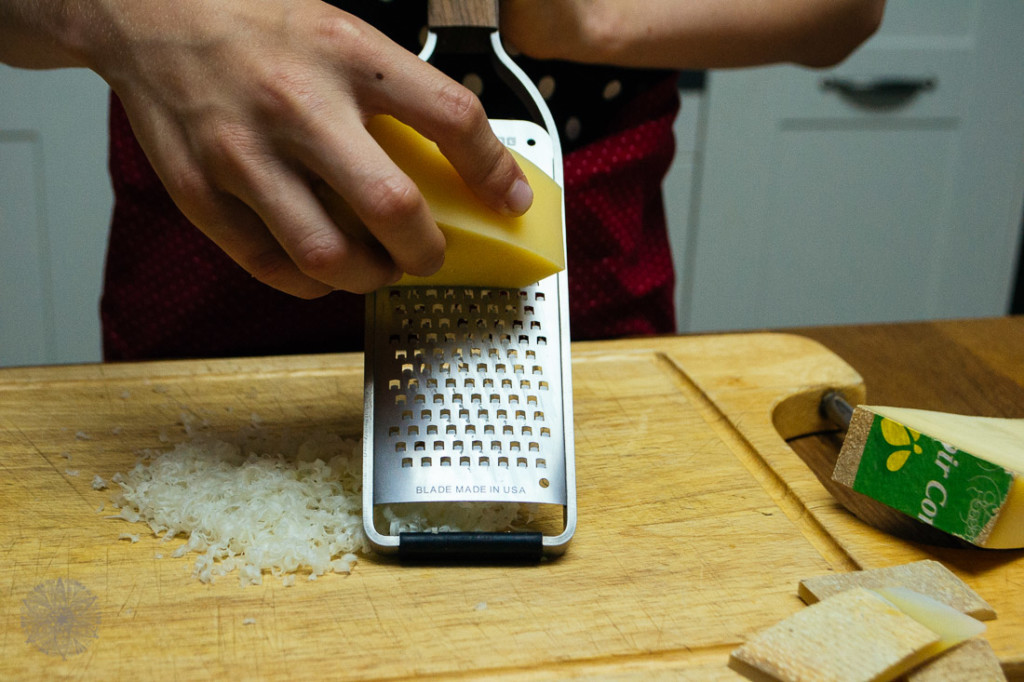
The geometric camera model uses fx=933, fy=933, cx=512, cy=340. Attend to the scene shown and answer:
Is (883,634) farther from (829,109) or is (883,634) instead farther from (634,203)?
(829,109)

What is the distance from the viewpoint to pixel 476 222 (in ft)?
2.53

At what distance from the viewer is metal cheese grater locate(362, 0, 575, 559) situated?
0.82m

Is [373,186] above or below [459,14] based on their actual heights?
below

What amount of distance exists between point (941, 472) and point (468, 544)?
0.41m

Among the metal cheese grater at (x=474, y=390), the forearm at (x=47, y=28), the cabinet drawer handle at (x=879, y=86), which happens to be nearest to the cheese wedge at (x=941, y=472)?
the metal cheese grater at (x=474, y=390)

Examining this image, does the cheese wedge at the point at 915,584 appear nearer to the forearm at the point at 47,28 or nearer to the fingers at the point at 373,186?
the fingers at the point at 373,186

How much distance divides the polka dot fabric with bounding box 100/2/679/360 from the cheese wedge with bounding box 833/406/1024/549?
50cm

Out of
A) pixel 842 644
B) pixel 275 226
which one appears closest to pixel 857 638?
pixel 842 644

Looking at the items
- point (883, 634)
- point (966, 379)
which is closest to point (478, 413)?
point (883, 634)

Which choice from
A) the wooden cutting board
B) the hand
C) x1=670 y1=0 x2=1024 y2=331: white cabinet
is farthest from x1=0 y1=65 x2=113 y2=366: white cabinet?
the hand

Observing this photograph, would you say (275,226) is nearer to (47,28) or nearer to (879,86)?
(47,28)

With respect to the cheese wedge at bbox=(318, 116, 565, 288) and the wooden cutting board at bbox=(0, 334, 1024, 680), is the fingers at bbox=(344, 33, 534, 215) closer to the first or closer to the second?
the cheese wedge at bbox=(318, 116, 565, 288)

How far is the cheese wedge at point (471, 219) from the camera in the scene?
0.76 metres

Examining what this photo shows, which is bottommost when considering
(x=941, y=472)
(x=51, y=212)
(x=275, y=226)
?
(x=51, y=212)
